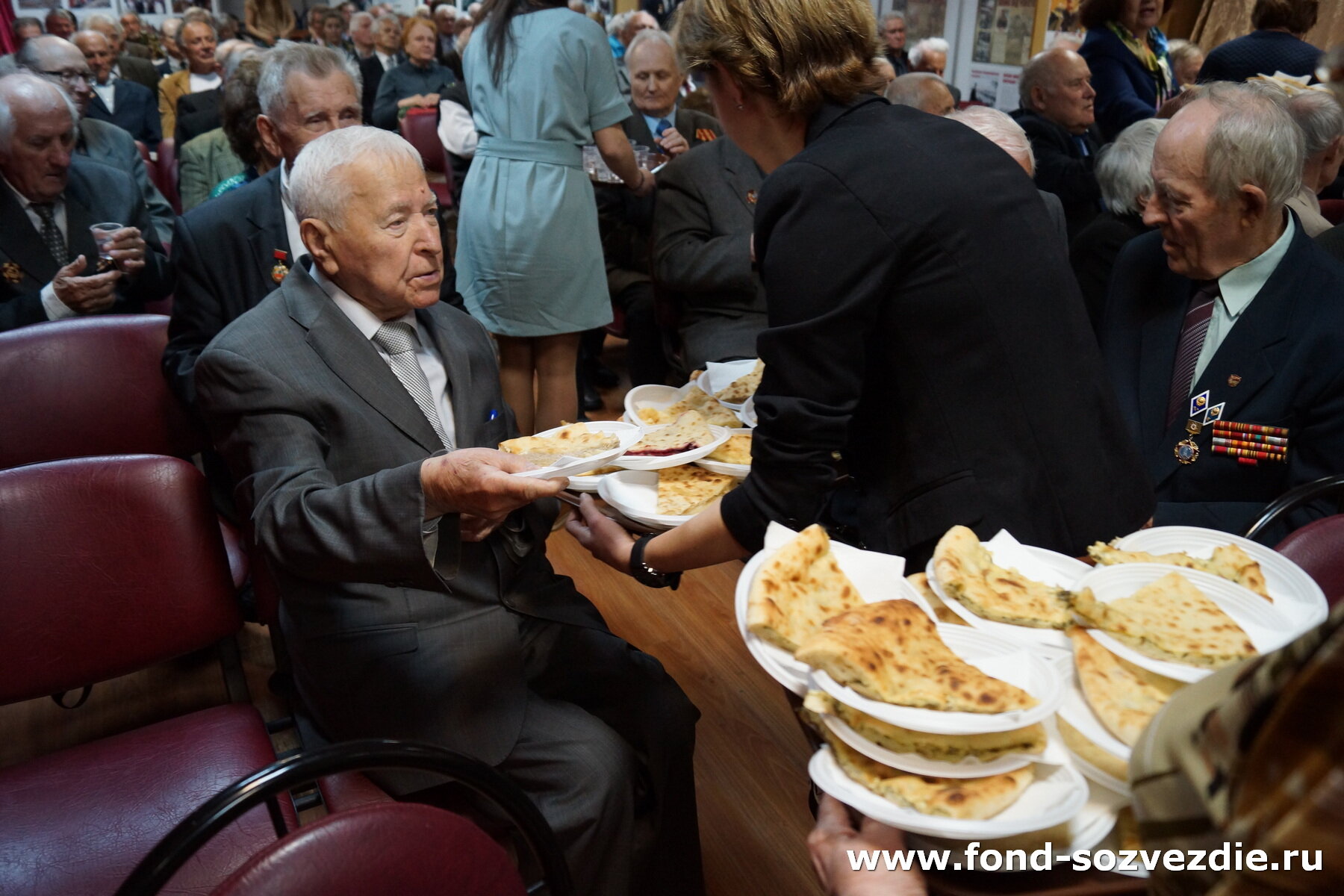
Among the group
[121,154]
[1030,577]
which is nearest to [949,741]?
[1030,577]

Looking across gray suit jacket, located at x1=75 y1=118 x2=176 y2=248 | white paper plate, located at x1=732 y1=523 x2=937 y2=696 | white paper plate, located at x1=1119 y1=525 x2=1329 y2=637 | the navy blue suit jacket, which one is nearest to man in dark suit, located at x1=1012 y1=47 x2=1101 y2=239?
the navy blue suit jacket

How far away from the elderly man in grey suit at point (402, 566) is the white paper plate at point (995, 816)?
2.36 feet

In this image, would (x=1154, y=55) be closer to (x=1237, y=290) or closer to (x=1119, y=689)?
(x=1237, y=290)

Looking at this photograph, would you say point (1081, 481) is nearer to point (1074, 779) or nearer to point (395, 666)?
point (1074, 779)

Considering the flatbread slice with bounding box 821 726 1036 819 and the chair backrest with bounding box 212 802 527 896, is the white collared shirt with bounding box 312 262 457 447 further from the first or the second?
the flatbread slice with bounding box 821 726 1036 819

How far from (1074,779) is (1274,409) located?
4.67ft

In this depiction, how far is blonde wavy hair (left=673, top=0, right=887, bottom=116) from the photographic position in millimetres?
1416

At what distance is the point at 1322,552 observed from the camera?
157cm

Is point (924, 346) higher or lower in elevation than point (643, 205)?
higher

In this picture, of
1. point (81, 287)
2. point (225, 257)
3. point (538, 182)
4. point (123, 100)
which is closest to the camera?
point (225, 257)

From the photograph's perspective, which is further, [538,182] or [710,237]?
[710,237]

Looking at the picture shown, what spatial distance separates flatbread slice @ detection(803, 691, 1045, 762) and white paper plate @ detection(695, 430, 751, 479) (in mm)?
748

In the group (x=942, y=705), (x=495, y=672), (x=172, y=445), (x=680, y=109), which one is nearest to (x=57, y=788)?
(x=495, y=672)

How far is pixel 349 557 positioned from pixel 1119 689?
108 cm
